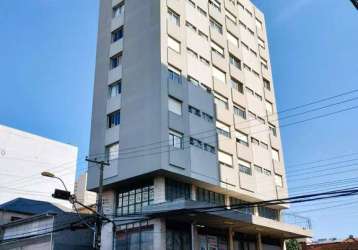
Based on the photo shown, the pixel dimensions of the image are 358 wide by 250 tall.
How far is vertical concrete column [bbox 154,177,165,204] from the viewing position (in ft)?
100

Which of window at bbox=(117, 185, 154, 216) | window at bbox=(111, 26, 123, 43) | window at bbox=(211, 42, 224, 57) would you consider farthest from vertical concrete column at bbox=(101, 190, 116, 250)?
window at bbox=(211, 42, 224, 57)

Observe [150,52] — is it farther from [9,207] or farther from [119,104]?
[9,207]

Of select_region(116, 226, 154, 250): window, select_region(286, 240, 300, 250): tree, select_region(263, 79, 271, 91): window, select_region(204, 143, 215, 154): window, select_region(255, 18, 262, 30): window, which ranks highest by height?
select_region(255, 18, 262, 30): window

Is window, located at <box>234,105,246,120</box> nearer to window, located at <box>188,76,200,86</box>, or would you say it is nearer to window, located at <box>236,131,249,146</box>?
window, located at <box>236,131,249,146</box>

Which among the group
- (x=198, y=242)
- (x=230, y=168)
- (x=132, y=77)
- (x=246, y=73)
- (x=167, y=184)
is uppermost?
(x=246, y=73)

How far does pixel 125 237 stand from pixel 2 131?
128 ft

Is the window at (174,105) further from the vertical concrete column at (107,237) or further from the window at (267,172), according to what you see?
the window at (267,172)

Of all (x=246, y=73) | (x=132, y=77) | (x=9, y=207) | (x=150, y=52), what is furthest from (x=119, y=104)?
(x=9, y=207)

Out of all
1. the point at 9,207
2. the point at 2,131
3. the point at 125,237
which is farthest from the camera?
the point at 2,131

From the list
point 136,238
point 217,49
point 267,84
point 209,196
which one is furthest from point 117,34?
point 136,238

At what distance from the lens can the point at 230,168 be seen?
37.0 meters

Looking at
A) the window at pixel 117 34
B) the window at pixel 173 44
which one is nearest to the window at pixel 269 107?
the window at pixel 173 44

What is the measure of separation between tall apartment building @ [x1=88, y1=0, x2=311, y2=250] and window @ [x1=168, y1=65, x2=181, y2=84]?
0.13 meters

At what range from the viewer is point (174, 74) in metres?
35.0
